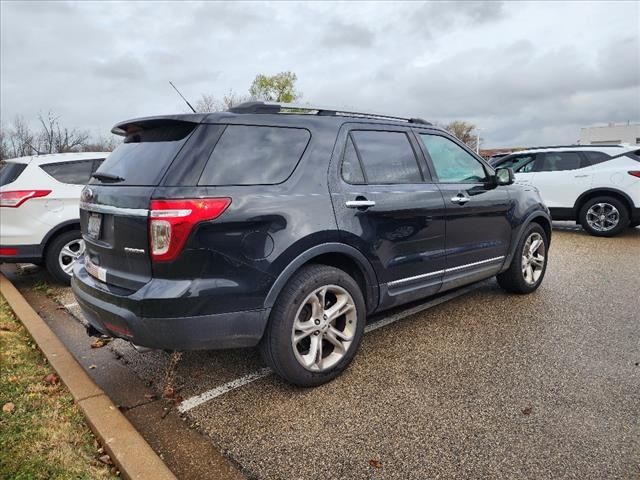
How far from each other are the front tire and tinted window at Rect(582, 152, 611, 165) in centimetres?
786

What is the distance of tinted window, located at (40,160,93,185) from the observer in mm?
6000

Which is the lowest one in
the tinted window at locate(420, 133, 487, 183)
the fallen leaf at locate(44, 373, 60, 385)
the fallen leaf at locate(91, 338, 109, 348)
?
the fallen leaf at locate(91, 338, 109, 348)

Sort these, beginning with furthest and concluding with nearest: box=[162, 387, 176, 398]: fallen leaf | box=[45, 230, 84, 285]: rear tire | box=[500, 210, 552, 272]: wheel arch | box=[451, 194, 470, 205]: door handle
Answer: box=[45, 230, 84, 285]: rear tire, box=[500, 210, 552, 272]: wheel arch, box=[451, 194, 470, 205]: door handle, box=[162, 387, 176, 398]: fallen leaf

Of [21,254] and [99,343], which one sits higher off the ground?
[21,254]

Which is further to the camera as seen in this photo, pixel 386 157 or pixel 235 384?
pixel 386 157

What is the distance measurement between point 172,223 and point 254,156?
67 cm

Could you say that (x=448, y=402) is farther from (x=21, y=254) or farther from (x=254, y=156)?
(x=21, y=254)

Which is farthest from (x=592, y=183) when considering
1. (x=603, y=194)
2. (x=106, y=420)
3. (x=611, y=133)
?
(x=611, y=133)

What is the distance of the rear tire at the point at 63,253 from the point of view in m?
5.86

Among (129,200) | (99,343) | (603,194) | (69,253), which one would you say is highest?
(129,200)

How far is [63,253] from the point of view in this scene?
19.5 feet

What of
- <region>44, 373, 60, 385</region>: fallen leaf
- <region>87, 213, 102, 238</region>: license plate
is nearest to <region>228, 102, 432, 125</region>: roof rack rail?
<region>87, 213, 102, 238</region>: license plate

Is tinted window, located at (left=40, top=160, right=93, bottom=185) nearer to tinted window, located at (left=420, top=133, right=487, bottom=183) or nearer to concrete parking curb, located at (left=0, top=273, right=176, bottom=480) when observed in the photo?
concrete parking curb, located at (left=0, top=273, right=176, bottom=480)

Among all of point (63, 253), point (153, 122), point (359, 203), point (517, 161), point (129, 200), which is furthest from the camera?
point (517, 161)
